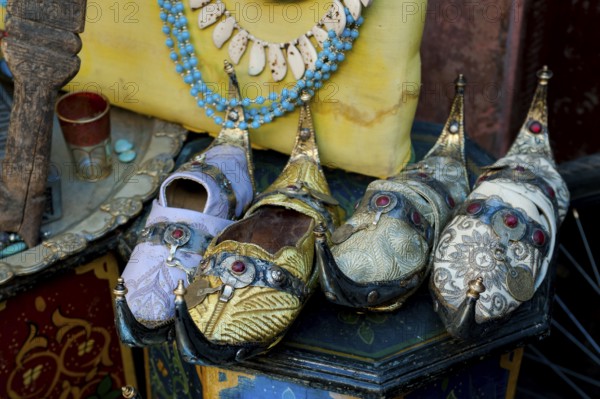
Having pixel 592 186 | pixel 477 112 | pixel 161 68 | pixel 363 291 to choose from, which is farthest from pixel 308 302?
pixel 477 112

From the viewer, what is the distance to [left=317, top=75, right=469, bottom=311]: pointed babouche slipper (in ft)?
3.37

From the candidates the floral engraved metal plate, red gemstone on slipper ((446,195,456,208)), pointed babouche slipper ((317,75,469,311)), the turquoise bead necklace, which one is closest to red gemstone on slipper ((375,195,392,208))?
pointed babouche slipper ((317,75,469,311))

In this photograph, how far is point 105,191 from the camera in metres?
1.37

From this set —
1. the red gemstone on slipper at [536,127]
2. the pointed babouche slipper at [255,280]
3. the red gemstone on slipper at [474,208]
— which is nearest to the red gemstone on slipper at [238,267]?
the pointed babouche slipper at [255,280]

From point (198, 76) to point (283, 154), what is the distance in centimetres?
17

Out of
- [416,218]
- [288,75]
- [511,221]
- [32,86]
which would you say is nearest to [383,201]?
[416,218]

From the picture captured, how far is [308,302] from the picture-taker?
1.15 m

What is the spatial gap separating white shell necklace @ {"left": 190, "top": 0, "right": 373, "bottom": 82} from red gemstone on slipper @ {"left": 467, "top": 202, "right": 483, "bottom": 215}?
29 cm

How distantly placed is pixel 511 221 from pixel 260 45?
0.43 metres

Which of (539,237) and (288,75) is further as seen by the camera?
(288,75)

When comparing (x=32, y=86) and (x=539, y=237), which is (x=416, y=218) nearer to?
(x=539, y=237)

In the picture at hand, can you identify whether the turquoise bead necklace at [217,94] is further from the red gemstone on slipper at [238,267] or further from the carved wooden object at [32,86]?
the red gemstone on slipper at [238,267]

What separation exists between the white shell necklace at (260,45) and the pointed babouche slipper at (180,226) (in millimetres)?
34

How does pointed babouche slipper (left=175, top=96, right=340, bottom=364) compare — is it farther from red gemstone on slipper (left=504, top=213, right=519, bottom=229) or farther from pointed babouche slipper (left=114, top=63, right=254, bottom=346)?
red gemstone on slipper (left=504, top=213, right=519, bottom=229)
